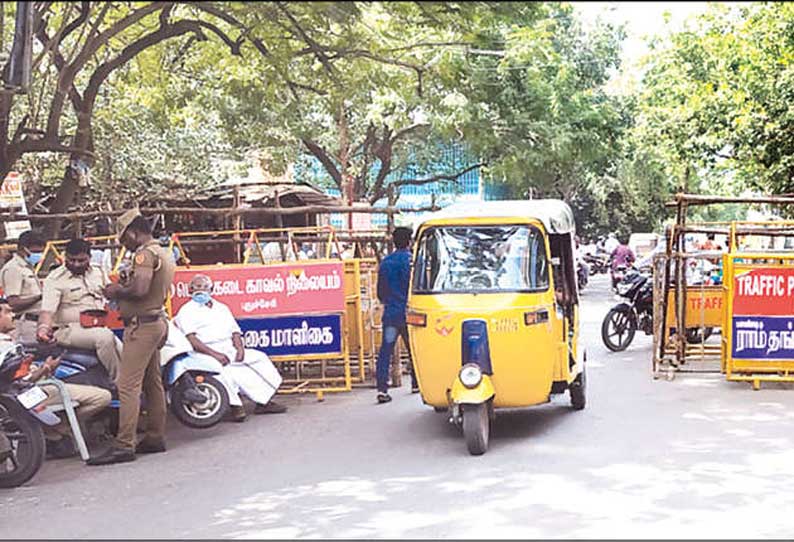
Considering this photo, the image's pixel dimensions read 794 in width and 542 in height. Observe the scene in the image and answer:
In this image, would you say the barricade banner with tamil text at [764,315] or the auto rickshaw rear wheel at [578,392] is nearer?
the auto rickshaw rear wheel at [578,392]

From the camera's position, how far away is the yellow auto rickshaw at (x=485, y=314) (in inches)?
311

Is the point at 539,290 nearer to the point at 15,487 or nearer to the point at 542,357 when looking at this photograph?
the point at 542,357

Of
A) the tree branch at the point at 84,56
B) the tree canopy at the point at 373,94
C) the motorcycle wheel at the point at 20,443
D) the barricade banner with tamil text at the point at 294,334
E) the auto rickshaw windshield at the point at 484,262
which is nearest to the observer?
the tree branch at the point at 84,56

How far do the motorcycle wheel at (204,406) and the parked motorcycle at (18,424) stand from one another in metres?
1.51

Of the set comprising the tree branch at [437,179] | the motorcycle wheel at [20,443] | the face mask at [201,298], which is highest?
the tree branch at [437,179]

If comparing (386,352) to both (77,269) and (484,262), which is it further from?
(77,269)

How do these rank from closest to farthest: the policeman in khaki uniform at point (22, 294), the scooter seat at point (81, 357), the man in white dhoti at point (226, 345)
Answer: the scooter seat at point (81, 357) → the policeman in khaki uniform at point (22, 294) → the man in white dhoti at point (226, 345)

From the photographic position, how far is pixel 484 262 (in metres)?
8.30

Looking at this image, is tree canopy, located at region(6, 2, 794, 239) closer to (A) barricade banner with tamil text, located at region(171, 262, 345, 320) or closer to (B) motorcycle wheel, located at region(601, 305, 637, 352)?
(A) barricade banner with tamil text, located at region(171, 262, 345, 320)

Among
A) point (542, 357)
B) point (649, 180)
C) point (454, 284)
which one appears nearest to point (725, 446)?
point (542, 357)

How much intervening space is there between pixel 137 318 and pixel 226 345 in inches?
71.4

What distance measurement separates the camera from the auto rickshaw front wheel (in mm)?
7598

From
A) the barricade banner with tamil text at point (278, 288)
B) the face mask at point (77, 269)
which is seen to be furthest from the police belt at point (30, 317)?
the barricade banner with tamil text at point (278, 288)

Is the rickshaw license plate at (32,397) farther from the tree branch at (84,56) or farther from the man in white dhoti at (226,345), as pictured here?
the tree branch at (84,56)
